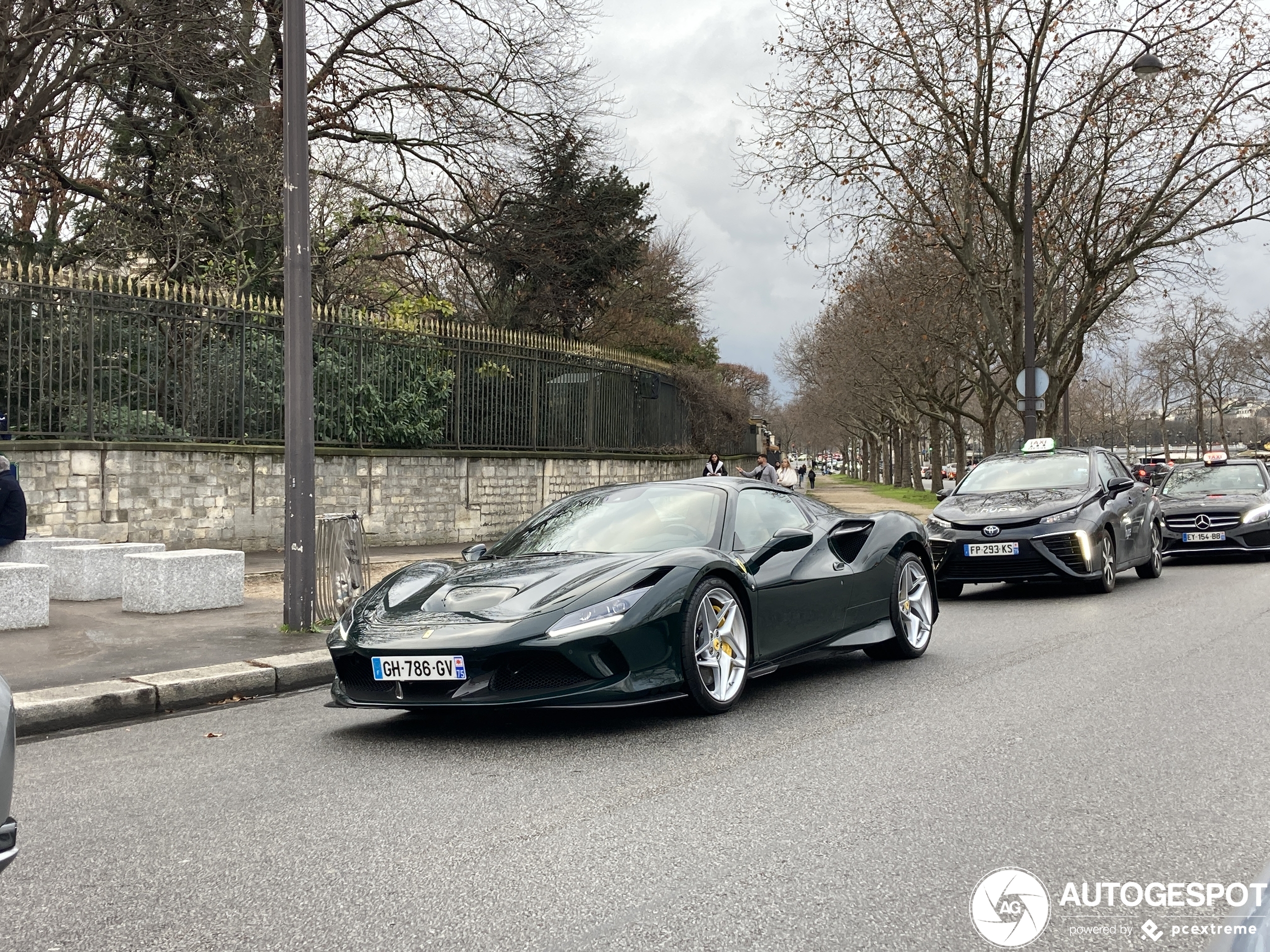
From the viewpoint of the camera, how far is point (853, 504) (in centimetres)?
3778

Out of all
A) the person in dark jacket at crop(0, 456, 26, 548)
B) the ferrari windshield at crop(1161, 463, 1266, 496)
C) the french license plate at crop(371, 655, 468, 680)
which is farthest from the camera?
the ferrari windshield at crop(1161, 463, 1266, 496)

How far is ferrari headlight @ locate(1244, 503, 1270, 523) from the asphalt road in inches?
387

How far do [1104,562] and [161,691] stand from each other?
9.31 m

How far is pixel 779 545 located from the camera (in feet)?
22.5

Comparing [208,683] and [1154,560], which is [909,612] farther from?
[1154,560]

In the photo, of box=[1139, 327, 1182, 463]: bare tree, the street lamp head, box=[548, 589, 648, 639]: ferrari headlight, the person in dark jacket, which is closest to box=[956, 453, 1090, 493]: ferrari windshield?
box=[548, 589, 648, 639]: ferrari headlight

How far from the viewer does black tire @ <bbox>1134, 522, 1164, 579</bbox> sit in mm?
13969

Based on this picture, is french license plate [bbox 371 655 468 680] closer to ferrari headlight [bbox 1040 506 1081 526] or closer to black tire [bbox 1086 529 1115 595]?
ferrari headlight [bbox 1040 506 1081 526]

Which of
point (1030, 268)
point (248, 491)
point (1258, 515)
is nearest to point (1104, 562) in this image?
point (1258, 515)

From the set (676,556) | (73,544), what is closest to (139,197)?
(73,544)

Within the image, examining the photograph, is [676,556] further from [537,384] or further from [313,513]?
[537,384]

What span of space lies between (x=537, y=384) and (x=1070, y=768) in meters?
16.5

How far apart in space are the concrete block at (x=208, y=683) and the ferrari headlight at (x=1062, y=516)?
7799 millimetres

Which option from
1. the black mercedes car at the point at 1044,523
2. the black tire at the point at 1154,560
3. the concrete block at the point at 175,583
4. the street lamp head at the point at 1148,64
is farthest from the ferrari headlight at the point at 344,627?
the street lamp head at the point at 1148,64
